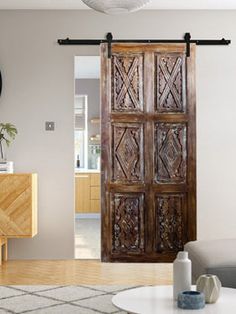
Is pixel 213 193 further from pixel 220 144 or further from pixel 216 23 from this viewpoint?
pixel 216 23

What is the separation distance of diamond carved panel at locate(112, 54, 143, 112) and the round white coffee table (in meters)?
3.32

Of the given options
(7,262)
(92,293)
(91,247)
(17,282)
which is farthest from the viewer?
(91,247)

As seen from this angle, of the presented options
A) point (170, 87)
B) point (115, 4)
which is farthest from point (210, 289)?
point (170, 87)

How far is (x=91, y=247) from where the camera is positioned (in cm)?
757

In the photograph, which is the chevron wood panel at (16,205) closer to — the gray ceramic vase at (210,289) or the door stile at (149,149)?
the door stile at (149,149)

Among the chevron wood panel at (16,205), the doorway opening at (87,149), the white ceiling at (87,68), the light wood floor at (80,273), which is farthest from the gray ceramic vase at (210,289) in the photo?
the white ceiling at (87,68)

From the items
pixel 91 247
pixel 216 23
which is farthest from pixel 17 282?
pixel 216 23

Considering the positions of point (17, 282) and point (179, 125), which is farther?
point (179, 125)

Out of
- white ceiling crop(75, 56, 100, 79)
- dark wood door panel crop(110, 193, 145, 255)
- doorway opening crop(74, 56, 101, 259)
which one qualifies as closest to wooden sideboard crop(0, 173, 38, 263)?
dark wood door panel crop(110, 193, 145, 255)

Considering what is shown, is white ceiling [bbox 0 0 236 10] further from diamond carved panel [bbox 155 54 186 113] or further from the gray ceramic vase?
the gray ceramic vase

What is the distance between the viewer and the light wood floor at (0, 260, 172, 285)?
5457 millimetres

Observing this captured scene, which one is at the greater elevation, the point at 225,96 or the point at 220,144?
the point at 225,96

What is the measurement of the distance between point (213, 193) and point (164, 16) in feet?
6.38

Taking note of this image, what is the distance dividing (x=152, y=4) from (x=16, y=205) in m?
2.45
